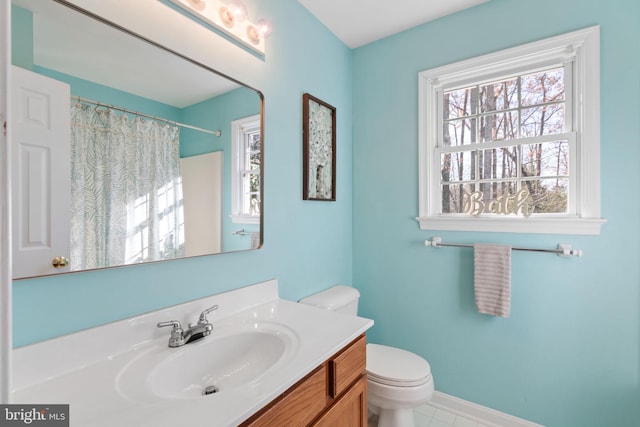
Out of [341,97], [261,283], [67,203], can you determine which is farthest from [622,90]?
[67,203]

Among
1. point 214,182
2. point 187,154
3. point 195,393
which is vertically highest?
point 187,154

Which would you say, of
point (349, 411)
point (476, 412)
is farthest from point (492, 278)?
point (349, 411)

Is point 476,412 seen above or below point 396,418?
below

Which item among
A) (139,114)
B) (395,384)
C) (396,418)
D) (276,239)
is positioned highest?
(139,114)

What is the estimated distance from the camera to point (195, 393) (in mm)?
925

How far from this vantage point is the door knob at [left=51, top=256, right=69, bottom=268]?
Result: 2.62ft

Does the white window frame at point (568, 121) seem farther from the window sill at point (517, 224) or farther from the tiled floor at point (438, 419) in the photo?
the tiled floor at point (438, 419)

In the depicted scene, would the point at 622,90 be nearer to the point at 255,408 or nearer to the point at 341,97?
the point at 341,97

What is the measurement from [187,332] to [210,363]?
5.4 inches

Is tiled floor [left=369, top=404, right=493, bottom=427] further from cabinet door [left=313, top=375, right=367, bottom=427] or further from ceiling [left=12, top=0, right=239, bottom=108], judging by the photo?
ceiling [left=12, top=0, right=239, bottom=108]

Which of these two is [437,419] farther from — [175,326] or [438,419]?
[175,326]

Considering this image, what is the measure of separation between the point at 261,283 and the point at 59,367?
0.77m

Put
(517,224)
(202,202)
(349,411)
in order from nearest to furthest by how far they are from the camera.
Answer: (349,411) < (202,202) < (517,224)

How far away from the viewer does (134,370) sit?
2.72 feet
